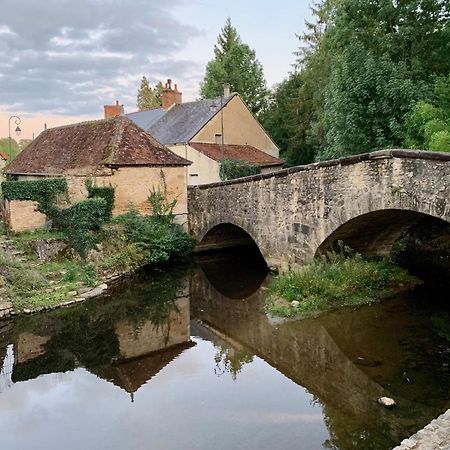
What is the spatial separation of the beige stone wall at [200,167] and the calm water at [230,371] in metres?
10.1

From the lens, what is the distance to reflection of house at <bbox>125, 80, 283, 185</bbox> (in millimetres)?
22766

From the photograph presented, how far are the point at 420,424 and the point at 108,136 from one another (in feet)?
47.4

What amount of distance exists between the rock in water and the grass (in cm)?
362

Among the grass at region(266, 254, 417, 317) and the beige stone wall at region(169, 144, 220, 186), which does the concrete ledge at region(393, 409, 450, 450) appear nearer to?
the grass at region(266, 254, 417, 317)

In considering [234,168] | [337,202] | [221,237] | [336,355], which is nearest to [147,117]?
[234,168]

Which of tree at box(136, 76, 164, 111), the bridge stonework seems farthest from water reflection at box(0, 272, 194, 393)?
tree at box(136, 76, 164, 111)

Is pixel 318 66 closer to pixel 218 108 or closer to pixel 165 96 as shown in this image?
pixel 218 108

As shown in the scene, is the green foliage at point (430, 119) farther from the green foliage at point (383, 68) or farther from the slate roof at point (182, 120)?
the slate roof at point (182, 120)

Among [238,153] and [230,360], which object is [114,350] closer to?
[230,360]

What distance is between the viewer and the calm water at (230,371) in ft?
20.9

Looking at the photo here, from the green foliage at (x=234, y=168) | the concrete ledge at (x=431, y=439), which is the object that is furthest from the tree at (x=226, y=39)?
the concrete ledge at (x=431, y=439)

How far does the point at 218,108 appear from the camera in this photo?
80.9ft

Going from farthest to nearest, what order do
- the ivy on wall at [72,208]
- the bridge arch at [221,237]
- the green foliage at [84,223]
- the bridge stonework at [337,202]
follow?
the bridge arch at [221,237] → the ivy on wall at [72,208] → the green foliage at [84,223] → the bridge stonework at [337,202]

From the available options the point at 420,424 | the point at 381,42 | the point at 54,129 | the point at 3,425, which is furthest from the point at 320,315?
the point at 54,129
